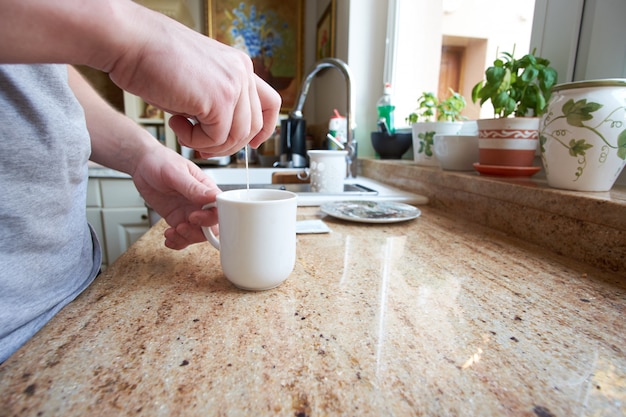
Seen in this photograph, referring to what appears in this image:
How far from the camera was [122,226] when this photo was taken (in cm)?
158

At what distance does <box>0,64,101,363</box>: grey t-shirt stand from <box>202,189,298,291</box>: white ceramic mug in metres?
0.21

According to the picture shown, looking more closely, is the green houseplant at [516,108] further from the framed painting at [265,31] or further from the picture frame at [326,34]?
the framed painting at [265,31]

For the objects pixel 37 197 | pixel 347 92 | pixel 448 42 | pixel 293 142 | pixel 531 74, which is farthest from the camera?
pixel 293 142

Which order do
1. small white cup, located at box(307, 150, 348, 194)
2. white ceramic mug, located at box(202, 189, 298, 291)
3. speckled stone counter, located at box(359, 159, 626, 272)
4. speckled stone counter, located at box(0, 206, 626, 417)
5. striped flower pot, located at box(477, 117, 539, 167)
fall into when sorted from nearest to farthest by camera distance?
speckled stone counter, located at box(0, 206, 626, 417), white ceramic mug, located at box(202, 189, 298, 291), speckled stone counter, located at box(359, 159, 626, 272), striped flower pot, located at box(477, 117, 539, 167), small white cup, located at box(307, 150, 348, 194)

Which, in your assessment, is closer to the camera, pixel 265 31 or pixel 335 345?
pixel 335 345

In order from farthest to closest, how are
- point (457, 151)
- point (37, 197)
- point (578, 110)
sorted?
point (457, 151)
point (578, 110)
point (37, 197)

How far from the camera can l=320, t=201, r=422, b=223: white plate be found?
0.68 m

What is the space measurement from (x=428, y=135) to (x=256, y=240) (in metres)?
0.91

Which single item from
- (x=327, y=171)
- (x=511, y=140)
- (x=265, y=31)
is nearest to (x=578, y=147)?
(x=511, y=140)

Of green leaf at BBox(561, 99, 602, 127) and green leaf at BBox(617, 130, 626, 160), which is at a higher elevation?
green leaf at BBox(561, 99, 602, 127)

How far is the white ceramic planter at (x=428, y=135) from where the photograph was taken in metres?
1.02

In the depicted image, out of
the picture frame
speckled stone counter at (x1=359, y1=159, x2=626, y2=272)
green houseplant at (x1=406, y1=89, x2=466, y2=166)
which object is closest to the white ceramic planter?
green houseplant at (x1=406, y1=89, x2=466, y2=166)

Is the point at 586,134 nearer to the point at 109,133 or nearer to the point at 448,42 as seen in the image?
the point at 109,133

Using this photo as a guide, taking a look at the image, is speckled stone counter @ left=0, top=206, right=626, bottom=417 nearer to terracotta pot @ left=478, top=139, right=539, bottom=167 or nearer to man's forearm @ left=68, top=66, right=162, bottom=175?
man's forearm @ left=68, top=66, right=162, bottom=175
